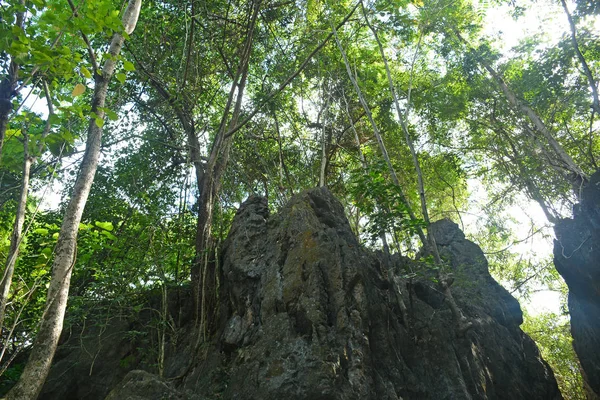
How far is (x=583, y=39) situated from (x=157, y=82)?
9.99m

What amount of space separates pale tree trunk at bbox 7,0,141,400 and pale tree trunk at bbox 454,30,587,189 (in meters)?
9.78

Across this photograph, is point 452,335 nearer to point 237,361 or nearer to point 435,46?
point 237,361

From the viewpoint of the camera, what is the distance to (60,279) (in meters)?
2.81

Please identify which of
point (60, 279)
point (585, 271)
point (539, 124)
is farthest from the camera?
point (539, 124)

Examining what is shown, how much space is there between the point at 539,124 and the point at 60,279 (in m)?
11.0

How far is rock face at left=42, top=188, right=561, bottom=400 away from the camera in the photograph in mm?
4168

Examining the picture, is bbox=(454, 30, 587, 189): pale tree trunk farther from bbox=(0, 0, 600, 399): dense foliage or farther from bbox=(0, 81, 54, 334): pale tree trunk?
bbox=(0, 81, 54, 334): pale tree trunk

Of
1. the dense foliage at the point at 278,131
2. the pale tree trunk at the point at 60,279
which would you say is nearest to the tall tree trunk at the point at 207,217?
the dense foliage at the point at 278,131

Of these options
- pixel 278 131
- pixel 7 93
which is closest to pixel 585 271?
pixel 278 131

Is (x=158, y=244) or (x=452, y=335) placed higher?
(x=158, y=244)

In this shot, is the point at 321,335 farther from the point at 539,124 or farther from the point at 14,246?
the point at 539,124

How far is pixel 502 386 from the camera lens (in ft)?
23.8

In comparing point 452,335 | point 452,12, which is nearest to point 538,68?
point 452,12

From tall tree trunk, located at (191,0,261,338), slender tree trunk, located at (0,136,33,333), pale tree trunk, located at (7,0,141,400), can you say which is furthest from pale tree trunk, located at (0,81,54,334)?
tall tree trunk, located at (191,0,261,338)
